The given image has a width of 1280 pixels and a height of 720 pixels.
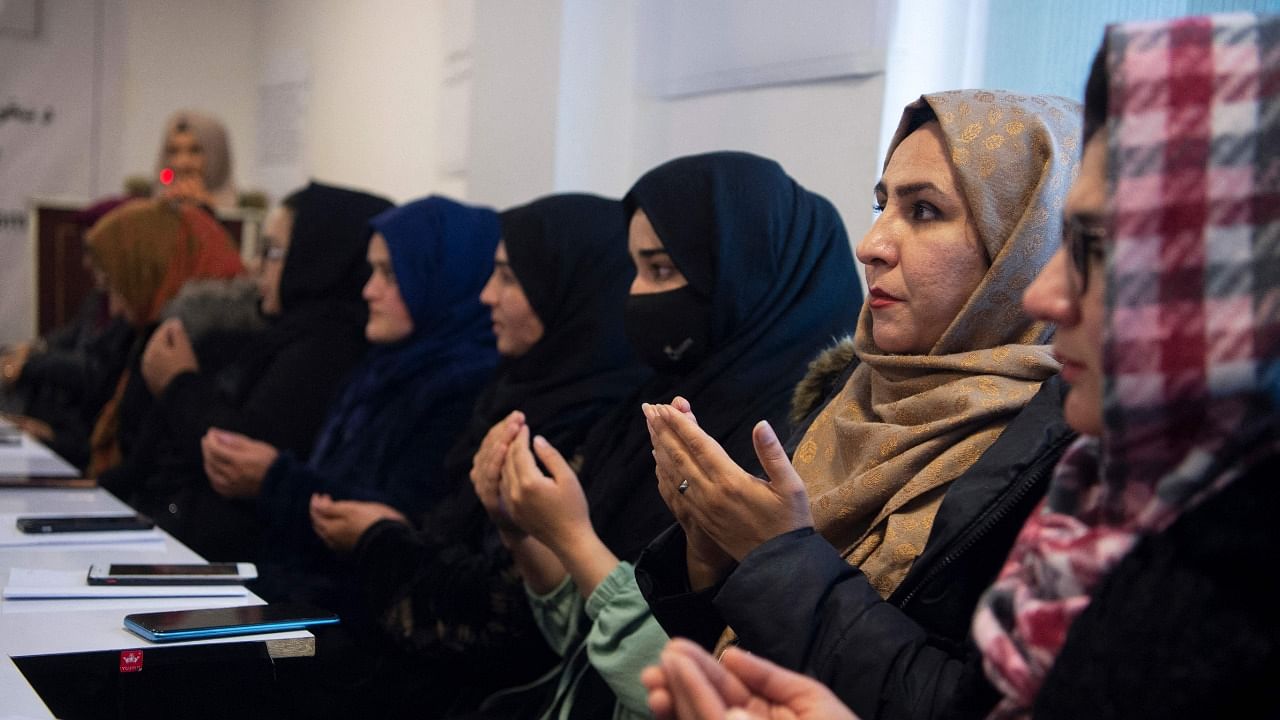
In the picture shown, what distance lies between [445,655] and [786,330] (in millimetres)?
858

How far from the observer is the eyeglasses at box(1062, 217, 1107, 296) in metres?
0.98

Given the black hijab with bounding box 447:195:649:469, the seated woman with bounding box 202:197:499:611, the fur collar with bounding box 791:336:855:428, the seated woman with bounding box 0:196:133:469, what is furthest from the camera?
the seated woman with bounding box 0:196:133:469

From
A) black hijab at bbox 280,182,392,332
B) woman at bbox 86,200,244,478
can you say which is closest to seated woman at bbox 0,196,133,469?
woman at bbox 86,200,244,478

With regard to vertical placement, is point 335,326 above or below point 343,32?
below

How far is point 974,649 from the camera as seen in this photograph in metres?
1.11

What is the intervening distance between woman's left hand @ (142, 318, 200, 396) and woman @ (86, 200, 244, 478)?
491 mm

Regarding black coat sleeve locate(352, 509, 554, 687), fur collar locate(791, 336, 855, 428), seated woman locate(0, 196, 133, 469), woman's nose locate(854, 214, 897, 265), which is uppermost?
woman's nose locate(854, 214, 897, 265)

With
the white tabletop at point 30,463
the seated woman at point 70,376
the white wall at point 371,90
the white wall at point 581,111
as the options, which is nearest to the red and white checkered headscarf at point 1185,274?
the white wall at point 581,111

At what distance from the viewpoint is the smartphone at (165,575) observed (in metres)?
1.91

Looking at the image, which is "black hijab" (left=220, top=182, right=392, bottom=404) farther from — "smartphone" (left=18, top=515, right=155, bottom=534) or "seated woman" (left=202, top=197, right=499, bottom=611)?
"smartphone" (left=18, top=515, right=155, bottom=534)

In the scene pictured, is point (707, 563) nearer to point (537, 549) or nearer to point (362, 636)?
point (537, 549)

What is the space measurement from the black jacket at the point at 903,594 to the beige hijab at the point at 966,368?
3.0 inches

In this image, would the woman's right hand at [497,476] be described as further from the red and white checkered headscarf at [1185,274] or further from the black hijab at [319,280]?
the black hijab at [319,280]

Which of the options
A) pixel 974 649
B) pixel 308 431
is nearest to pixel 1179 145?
pixel 974 649
